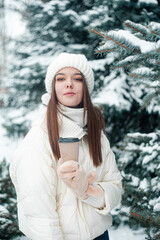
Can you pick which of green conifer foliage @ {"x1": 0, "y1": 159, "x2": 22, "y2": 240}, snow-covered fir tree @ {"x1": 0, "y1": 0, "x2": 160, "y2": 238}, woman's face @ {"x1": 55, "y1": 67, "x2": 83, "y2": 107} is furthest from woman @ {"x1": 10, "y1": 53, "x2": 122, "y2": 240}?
snow-covered fir tree @ {"x1": 0, "y1": 0, "x2": 160, "y2": 238}

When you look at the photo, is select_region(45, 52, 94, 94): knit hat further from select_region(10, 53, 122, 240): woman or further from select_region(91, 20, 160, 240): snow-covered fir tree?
select_region(91, 20, 160, 240): snow-covered fir tree

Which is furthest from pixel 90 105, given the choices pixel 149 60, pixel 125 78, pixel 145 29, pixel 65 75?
pixel 125 78

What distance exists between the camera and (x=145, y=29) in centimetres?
143

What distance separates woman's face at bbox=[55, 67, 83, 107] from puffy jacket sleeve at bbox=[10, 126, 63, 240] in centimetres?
37

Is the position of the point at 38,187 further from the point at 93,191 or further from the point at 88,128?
the point at 88,128

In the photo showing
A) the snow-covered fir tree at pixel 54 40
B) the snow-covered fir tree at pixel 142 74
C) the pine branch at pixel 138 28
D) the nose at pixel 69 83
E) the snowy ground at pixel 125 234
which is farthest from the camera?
the snow-covered fir tree at pixel 54 40

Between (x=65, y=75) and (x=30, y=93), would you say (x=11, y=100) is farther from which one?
(x=65, y=75)

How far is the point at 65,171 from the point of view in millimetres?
1182

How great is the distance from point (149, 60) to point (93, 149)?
0.76 metres

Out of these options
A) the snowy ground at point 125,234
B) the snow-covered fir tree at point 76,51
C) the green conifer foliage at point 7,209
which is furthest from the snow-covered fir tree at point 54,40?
the snowy ground at point 125,234

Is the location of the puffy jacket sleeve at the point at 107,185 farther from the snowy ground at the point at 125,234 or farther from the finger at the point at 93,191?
the snowy ground at the point at 125,234

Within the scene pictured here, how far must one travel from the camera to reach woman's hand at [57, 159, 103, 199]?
1.17 m

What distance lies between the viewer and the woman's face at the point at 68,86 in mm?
1588

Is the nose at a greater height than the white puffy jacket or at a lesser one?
greater
